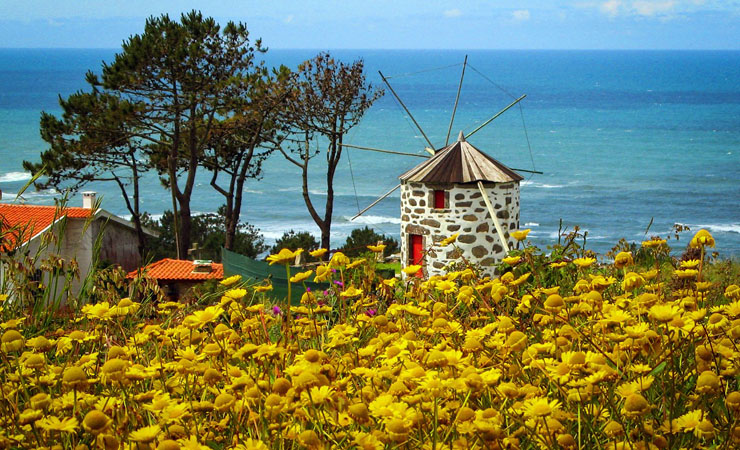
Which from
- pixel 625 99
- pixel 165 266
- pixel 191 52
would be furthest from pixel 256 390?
pixel 625 99

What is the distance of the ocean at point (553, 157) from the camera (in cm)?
5184

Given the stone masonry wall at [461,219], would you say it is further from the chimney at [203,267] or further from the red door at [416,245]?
the chimney at [203,267]

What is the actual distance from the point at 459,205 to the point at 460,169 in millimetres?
622

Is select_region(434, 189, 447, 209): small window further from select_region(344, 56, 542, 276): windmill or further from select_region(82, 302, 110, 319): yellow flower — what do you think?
select_region(82, 302, 110, 319): yellow flower

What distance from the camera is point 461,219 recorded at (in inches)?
598

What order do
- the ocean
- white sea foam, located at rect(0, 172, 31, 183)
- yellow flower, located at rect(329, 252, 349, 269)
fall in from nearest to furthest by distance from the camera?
yellow flower, located at rect(329, 252, 349, 269), the ocean, white sea foam, located at rect(0, 172, 31, 183)

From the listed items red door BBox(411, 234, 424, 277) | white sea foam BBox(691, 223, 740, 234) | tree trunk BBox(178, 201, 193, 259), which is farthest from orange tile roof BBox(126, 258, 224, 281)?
white sea foam BBox(691, 223, 740, 234)

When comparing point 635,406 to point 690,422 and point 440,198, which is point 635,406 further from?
point 440,198

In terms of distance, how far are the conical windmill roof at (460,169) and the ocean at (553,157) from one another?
163 centimetres

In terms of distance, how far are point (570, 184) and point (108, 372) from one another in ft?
218

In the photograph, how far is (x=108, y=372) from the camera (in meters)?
2.22

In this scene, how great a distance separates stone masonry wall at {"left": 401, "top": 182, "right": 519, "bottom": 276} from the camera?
1512cm

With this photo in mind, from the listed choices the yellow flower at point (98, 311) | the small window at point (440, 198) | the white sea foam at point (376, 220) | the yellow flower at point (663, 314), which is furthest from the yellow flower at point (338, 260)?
the white sea foam at point (376, 220)

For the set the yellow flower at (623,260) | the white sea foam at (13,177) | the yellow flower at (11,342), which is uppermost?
the yellow flower at (623,260)
